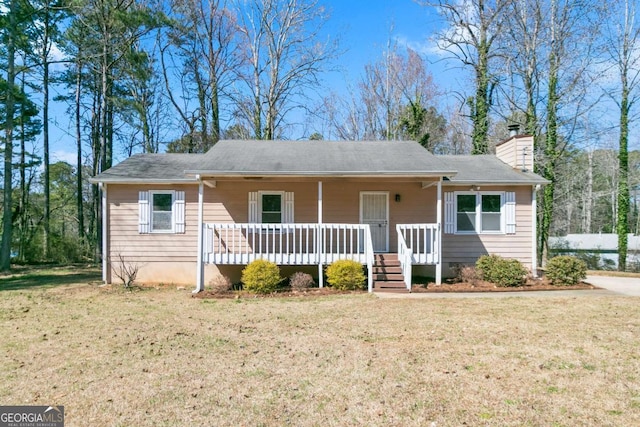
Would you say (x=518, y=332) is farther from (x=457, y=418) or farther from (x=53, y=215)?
(x=53, y=215)

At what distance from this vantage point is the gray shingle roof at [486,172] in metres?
10.5

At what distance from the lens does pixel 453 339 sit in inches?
204

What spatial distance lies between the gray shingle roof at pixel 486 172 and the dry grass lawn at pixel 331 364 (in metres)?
4.26

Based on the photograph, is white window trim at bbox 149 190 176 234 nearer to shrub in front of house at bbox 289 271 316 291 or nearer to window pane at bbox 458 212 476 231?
shrub in front of house at bbox 289 271 316 291

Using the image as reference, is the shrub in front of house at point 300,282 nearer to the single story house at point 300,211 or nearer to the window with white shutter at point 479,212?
the single story house at point 300,211

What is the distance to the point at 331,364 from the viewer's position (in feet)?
14.2

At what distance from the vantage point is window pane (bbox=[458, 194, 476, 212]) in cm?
1092

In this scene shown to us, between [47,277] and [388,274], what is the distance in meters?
11.3

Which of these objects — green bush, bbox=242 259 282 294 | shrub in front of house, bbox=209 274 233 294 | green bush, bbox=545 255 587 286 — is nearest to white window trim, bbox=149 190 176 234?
shrub in front of house, bbox=209 274 233 294

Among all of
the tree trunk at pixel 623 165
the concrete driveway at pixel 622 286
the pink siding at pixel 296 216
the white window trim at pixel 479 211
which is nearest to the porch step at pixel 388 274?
the pink siding at pixel 296 216

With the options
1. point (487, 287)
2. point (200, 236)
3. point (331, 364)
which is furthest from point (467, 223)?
point (331, 364)

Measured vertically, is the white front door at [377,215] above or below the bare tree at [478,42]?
below

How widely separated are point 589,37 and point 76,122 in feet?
86.6

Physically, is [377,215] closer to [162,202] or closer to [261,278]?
[261,278]
